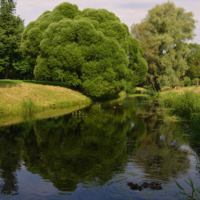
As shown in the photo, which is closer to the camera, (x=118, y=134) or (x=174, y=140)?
(x=174, y=140)

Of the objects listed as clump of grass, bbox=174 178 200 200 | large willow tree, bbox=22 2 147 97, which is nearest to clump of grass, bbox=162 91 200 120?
clump of grass, bbox=174 178 200 200

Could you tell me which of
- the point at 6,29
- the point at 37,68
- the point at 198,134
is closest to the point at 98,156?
the point at 198,134

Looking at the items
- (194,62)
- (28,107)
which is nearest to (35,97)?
(28,107)

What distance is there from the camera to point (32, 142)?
455 inches

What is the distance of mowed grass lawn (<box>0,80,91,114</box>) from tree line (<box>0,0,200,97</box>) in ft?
6.28

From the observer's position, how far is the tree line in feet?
103

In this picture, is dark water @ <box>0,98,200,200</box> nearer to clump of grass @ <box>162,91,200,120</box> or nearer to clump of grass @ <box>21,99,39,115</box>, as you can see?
clump of grass @ <box>162,91,200,120</box>

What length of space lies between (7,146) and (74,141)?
3089mm

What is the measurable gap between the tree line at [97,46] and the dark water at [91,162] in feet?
58.3

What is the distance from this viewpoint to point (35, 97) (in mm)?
25719

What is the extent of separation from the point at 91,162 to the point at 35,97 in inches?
728

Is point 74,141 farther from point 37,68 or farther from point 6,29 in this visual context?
point 6,29

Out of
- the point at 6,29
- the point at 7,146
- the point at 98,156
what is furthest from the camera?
the point at 6,29

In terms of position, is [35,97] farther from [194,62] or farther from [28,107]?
[194,62]
